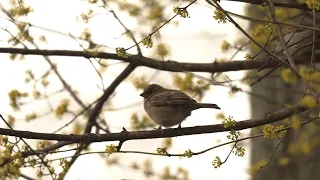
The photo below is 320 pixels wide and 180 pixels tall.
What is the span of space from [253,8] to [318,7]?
3227mm

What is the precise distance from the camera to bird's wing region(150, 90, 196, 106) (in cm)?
394

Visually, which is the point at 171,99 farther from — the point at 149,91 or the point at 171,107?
the point at 149,91

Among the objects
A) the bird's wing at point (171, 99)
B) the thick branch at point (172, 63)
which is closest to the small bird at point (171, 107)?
the bird's wing at point (171, 99)

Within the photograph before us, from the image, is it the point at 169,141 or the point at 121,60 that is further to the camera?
the point at 169,141

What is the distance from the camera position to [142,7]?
5.06 metres

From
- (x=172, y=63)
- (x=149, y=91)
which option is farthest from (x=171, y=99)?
(x=149, y=91)

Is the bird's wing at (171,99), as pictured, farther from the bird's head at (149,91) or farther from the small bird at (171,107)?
the bird's head at (149,91)

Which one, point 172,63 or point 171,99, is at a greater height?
point 172,63

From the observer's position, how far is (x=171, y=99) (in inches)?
160

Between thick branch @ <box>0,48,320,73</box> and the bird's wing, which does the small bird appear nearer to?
the bird's wing

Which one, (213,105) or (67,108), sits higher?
(67,108)

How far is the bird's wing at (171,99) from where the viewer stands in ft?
12.9

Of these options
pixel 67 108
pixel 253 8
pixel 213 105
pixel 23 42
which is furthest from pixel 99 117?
pixel 253 8

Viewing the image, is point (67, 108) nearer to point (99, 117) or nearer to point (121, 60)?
point (99, 117)
